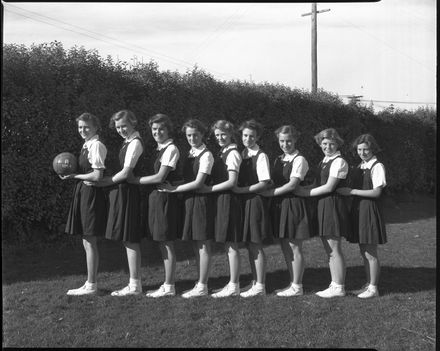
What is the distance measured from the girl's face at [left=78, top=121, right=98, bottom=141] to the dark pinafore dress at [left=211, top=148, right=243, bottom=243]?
1189 millimetres

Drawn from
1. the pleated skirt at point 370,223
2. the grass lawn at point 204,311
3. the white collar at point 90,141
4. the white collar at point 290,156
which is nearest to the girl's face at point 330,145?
the white collar at point 290,156

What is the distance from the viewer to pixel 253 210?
5078 millimetres

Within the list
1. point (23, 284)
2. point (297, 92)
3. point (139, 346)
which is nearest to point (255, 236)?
point (139, 346)

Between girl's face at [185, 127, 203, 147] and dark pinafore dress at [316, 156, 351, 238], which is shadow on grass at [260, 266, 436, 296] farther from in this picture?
girl's face at [185, 127, 203, 147]

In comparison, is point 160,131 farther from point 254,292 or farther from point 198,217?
point 254,292

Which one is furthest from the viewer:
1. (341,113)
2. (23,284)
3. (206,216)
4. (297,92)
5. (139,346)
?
(341,113)

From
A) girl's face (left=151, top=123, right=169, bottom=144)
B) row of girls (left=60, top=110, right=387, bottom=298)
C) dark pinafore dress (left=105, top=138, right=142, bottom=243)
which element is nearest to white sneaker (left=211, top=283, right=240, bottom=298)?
row of girls (left=60, top=110, right=387, bottom=298)

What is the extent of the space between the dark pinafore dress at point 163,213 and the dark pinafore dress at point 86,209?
46 cm

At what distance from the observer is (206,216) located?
197 inches

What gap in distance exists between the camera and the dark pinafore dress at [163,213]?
16.4ft

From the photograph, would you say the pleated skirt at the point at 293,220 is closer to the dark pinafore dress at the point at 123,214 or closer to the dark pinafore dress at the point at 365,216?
the dark pinafore dress at the point at 365,216

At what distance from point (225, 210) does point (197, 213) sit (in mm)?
262

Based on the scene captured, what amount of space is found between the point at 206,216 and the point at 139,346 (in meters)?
1.40

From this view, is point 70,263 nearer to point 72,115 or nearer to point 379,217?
point 72,115
